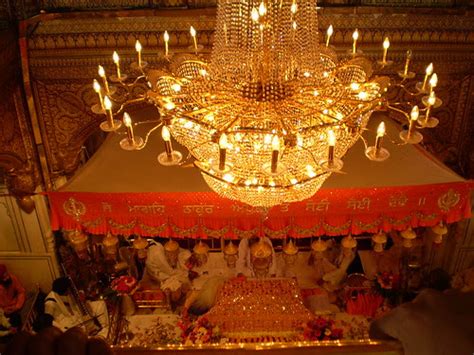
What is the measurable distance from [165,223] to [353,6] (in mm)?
3122

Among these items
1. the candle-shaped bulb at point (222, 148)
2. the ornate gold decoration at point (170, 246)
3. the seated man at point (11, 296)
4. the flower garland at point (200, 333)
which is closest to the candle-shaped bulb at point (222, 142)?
the candle-shaped bulb at point (222, 148)

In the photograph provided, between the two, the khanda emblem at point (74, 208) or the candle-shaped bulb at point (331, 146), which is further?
the khanda emblem at point (74, 208)

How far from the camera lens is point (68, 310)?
6188 mm

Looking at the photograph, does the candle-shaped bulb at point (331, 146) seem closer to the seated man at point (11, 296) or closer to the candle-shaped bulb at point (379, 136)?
the candle-shaped bulb at point (379, 136)

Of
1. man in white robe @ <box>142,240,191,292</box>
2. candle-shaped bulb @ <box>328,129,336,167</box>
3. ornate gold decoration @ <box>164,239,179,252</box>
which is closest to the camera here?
candle-shaped bulb @ <box>328,129,336,167</box>

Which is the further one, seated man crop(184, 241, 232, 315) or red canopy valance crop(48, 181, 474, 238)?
seated man crop(184, 241, 232, 315)

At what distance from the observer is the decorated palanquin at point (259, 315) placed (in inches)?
223

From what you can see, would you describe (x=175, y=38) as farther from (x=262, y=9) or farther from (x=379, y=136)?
(x=379, y=136)

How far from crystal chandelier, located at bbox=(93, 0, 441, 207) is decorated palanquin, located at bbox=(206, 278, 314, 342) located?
3242mm

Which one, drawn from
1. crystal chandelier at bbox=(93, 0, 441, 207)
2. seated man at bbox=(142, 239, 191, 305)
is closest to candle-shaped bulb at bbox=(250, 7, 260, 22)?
crystal chandelier at bbox=(93, 0, 441, 207)

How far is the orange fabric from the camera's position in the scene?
6.36 m

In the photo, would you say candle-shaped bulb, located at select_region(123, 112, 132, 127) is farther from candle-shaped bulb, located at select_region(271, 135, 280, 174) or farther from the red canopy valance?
the red canopy valance

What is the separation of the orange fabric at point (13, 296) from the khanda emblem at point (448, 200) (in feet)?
17.7

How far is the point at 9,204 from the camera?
6.40 metres
